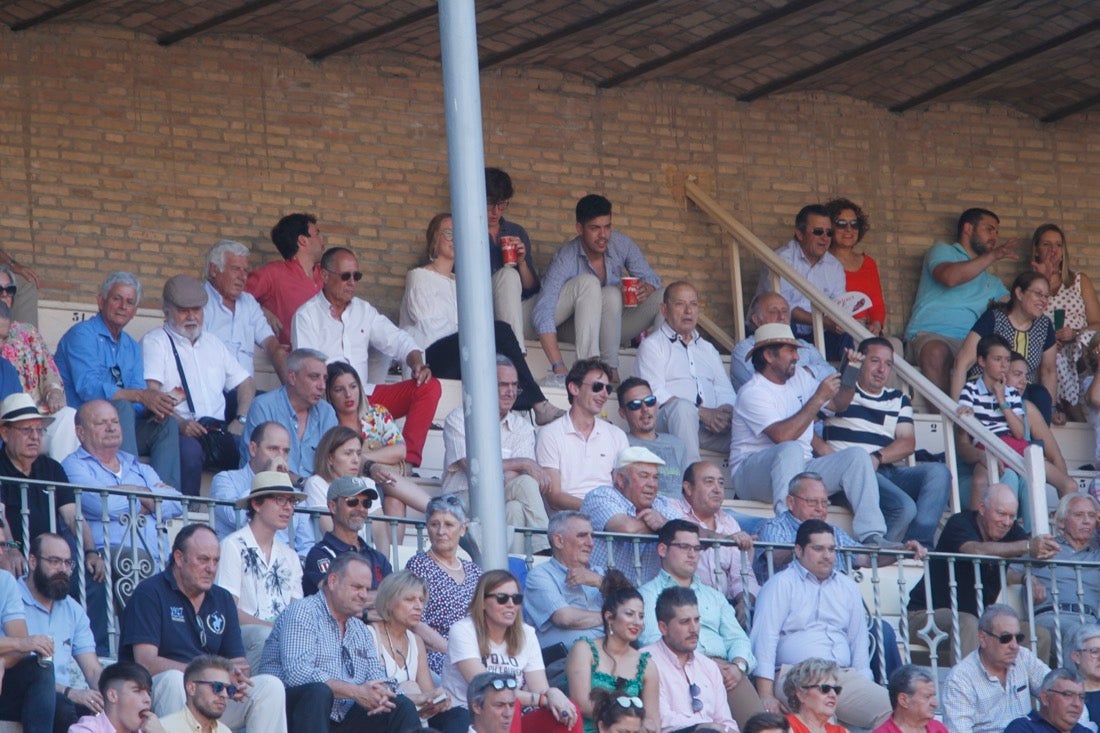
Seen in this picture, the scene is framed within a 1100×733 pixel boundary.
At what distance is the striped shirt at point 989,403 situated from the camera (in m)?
13.5

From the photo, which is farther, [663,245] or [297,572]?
[663,245]

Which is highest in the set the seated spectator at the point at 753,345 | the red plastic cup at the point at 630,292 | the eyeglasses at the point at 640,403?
the red plastic cup at the point at 630,292

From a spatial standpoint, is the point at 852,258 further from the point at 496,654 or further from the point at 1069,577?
the point at 496,654

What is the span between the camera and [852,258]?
15617 millimetres

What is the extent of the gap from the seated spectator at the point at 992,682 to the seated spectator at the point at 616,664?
173 cm

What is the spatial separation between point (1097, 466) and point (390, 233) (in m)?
4.73

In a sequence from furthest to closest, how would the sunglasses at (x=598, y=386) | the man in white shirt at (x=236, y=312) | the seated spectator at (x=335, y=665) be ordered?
the man in white shirt at (x=236, y=312), the sunglasses at (x=598, y=386), the seated spectator at (x=335, y=665)

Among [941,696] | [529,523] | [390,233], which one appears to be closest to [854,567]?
A: [941,696]

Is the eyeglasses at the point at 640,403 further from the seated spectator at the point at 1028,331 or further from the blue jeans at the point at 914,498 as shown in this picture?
the seated spectator at the point at 1028,331

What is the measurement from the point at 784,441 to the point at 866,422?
0.69m

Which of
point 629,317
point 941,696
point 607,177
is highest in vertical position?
point 607,177

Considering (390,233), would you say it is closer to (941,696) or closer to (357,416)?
(357,416)

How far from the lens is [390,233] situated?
14922 mm

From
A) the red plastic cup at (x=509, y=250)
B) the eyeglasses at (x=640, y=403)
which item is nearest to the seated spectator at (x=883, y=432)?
the eyeglasses at (x=640, y=403)
